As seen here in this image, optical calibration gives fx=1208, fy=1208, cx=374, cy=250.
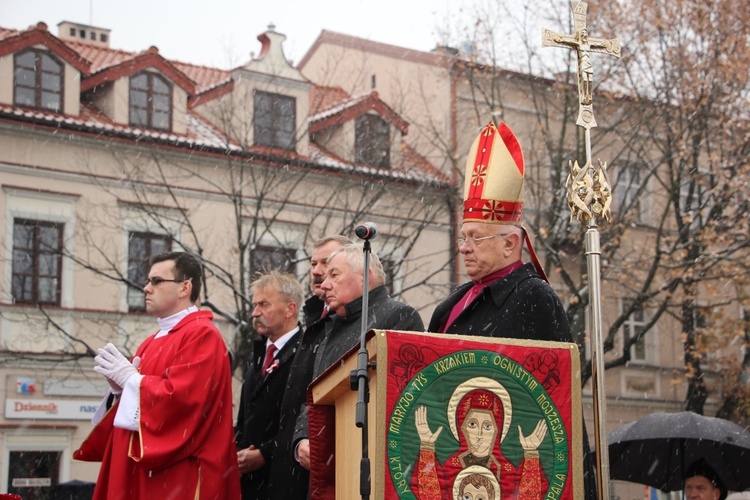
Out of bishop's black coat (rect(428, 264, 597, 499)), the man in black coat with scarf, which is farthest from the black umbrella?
bishop's black coat (rect(428, 264, 597, 499))

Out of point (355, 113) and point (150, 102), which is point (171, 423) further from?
point (355, 113)

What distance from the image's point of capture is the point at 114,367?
6.53 metres

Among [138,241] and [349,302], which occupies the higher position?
[138,241]

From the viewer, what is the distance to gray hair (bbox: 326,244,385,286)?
6.63 m

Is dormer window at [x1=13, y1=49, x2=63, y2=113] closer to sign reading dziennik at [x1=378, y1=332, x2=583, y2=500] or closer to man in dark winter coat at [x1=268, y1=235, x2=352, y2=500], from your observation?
man in dark winter coat at [x1=268, y1=235, x2=352, y2=500]

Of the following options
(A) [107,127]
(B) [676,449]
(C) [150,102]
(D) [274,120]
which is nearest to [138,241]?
(A) [107,127]

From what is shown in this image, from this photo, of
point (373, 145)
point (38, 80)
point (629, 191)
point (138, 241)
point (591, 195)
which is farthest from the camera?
point (629, 191)

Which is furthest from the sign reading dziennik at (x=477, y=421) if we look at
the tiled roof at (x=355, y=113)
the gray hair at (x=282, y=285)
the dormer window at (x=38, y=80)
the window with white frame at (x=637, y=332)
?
the window with white frame at (x=637, y=332)

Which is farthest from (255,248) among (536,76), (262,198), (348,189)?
(536,76)

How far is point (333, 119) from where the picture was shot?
922 inches

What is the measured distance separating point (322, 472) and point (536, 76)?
61.8 ft

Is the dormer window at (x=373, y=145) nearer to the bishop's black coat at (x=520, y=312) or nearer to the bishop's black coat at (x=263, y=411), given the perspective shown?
the bishop's black coat at (x=263, y=411)

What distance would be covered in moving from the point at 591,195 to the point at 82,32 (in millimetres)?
23600

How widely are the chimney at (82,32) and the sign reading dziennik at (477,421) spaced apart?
970 inches
